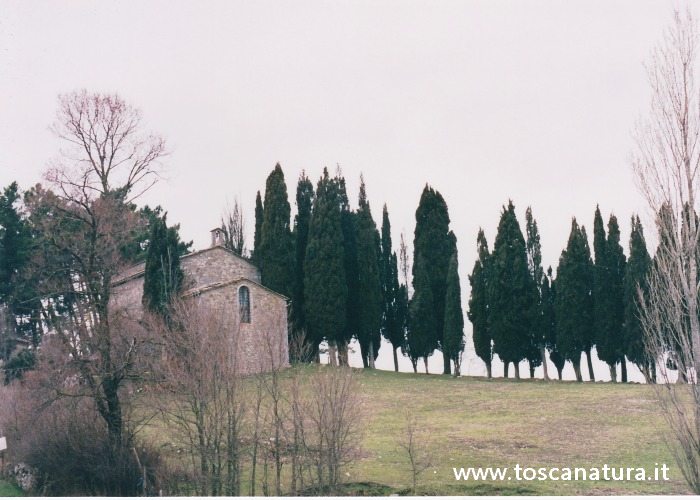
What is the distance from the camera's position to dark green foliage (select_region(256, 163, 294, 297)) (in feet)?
80.5

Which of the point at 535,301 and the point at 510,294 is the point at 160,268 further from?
the point at 535,301

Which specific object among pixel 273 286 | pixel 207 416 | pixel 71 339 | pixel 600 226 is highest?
pixel 600 226

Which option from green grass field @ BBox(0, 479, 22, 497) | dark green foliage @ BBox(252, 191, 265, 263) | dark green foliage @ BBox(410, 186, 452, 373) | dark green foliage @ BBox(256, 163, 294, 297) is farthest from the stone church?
green grass field @ BBox(0, 479, 22, 497)

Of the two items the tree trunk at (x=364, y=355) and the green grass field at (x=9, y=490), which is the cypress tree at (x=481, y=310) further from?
the green grass field at (x=9, y=490)

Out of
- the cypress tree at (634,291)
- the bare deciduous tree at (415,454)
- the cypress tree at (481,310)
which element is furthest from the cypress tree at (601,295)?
the bare deciduous tree at (415,454)

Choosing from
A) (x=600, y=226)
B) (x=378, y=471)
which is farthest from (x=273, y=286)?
(x=378, y=471)

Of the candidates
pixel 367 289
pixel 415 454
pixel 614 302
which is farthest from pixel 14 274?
pixel 614 302

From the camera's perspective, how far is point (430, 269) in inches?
1018

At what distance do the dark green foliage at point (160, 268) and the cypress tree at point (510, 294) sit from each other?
1009cm

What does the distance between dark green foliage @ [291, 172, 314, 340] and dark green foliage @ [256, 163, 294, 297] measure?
0.36m

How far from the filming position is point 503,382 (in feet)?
75.3

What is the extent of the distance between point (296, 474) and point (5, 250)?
14.0 m

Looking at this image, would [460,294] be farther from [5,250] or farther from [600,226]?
[5,250]

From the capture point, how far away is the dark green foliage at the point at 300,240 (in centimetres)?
2464
